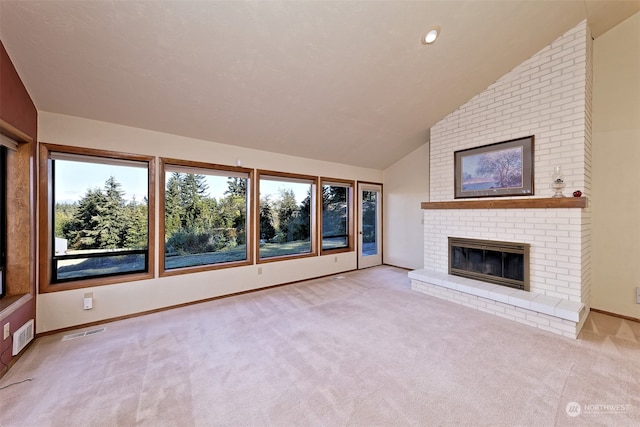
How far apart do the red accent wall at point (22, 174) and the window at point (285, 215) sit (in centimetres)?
258

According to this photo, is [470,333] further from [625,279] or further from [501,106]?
[501,106]

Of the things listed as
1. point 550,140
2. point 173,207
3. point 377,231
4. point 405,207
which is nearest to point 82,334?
point 173,207

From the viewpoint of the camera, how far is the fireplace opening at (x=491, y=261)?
10.6 ft

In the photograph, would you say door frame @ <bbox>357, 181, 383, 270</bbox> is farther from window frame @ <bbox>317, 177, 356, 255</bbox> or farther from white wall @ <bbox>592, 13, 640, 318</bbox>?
white wall @ <bbox>592, 13, 640, 318</bbox>

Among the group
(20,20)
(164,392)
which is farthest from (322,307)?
(20,20)

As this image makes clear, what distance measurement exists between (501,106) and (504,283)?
97.7 inches

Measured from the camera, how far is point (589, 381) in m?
1.91

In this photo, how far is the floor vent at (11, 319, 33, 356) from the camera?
223 cm

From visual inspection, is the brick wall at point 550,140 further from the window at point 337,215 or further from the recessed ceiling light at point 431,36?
the window at point 337,215

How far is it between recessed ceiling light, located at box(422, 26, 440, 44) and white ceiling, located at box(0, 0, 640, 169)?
7 centimetres

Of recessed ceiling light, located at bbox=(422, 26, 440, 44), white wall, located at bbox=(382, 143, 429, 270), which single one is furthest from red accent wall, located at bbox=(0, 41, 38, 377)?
white wall, located at bbox=(382, 143, 429, 270)

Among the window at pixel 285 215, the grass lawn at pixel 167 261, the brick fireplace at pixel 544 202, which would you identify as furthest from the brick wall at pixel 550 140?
the grass lawn at pixel 167 261

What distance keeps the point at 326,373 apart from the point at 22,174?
135 inches

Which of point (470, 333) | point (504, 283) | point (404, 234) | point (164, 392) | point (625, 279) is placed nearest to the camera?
point (164, 392)
